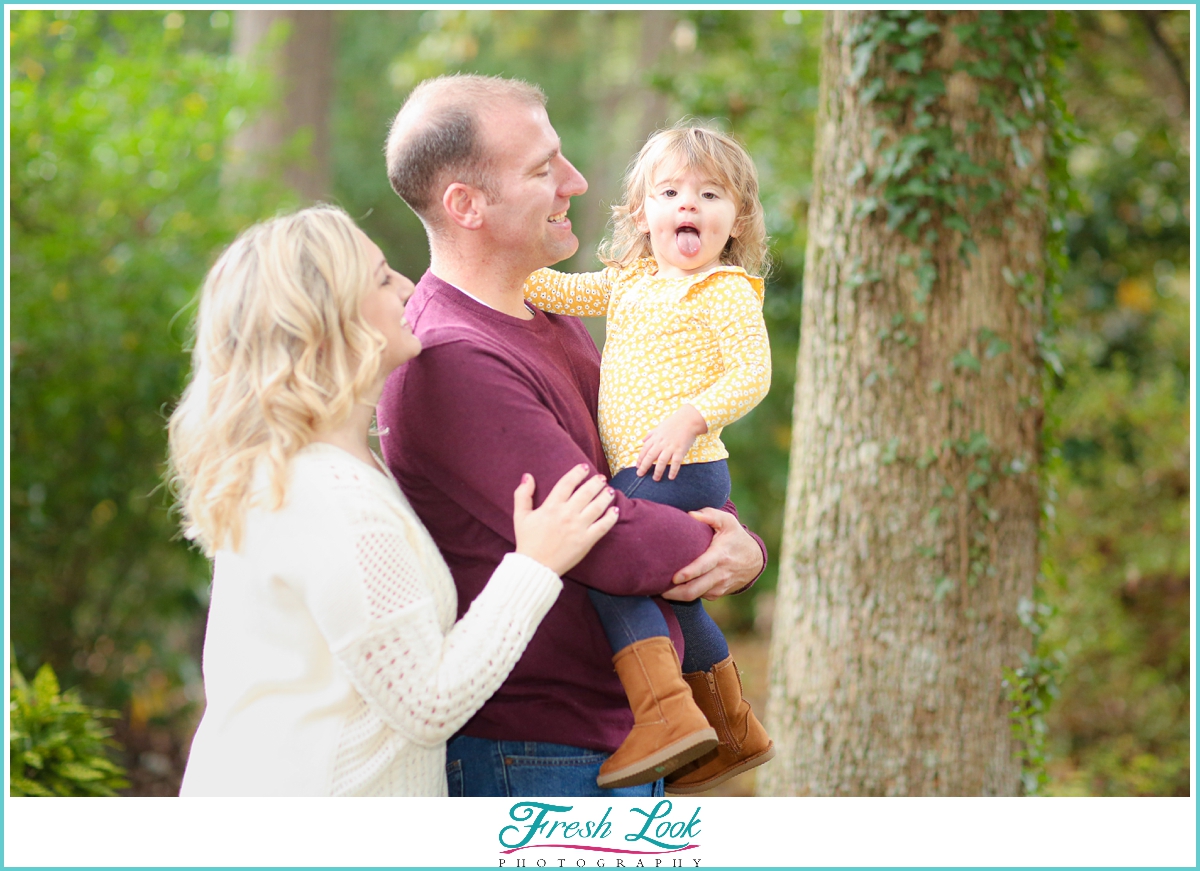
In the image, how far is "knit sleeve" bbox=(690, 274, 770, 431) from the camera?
80.7 inches

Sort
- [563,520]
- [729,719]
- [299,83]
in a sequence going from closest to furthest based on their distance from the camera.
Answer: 1. [563,520]
2. [729,719]
3. [299,83]

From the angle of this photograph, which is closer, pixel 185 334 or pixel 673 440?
pixel 673 440

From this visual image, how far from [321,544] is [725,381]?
814mm

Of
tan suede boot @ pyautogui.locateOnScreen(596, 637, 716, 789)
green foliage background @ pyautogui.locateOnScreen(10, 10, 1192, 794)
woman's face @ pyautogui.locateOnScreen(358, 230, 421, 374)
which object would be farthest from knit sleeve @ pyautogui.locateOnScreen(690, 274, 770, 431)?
green foliage background @ pyautogui.locateOnScreen(10, 10, 1192, 794)

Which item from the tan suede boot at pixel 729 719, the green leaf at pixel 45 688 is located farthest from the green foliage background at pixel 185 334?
the tan suede boot at pixel 729 719

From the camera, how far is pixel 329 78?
8.79 meters

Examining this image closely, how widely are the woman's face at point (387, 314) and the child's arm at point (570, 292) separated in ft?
1.53

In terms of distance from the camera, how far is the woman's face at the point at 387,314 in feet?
5.92

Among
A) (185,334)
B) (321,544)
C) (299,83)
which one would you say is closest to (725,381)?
(321,544)

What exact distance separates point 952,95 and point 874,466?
3.99 ft

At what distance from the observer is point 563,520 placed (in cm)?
179

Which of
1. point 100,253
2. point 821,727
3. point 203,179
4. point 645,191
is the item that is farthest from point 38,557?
point 645,191

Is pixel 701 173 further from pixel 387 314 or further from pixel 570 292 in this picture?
pixel 387 314

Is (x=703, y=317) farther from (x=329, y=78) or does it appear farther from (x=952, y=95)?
(x=329, y=78)
